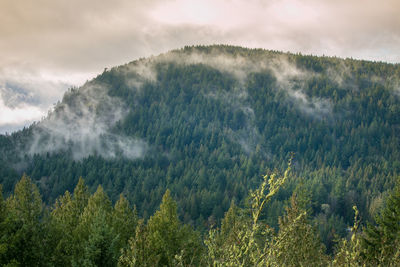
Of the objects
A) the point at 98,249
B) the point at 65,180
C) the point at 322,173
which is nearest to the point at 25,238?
the point at 98,249

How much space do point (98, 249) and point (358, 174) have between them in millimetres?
162561

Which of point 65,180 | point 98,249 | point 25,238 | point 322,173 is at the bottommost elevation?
point 65,180

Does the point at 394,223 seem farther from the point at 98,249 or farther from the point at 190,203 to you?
the point at 190,203

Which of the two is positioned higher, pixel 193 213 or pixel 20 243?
pixel 20 243

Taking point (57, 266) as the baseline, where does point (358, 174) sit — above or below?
below

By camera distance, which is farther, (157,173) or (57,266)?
(157,173)

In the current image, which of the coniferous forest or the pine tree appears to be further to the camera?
the pine tree

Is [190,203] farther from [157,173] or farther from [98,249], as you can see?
[98,249]

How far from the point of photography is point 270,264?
21.5 ft

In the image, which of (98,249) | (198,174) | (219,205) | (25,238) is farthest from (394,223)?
(198,174)

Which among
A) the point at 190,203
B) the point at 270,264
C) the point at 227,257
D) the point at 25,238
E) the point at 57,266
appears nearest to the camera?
the point at 270,264

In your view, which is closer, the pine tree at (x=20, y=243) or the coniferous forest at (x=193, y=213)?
the coniferous forest at (x=193, y=213)

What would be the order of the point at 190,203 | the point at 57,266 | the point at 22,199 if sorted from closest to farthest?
1. the point at 57,266
2. the point at 22,199
3. the point at 190,203

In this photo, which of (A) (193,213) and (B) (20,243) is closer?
(B) (20,243)
